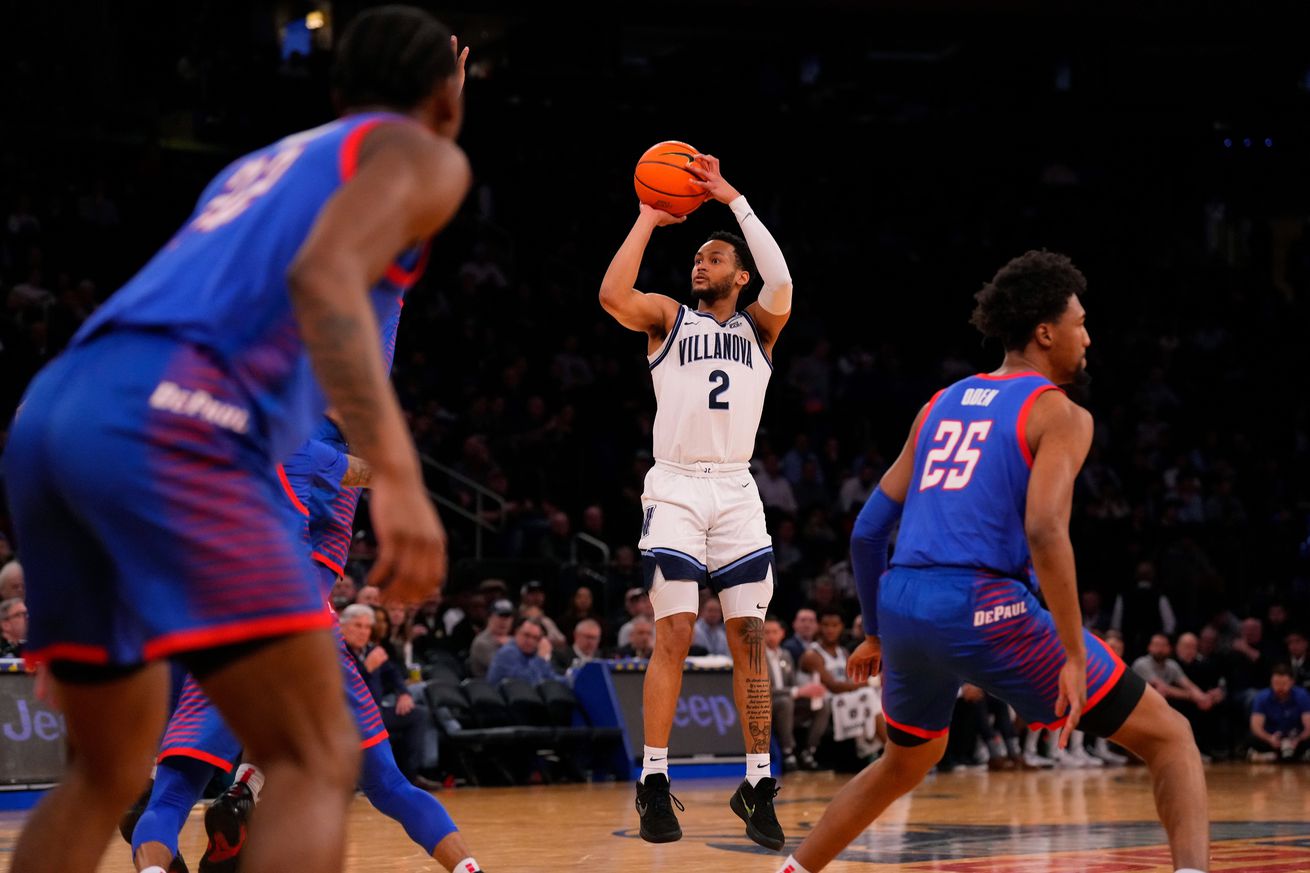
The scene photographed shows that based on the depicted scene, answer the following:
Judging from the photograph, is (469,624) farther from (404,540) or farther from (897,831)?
(404,540)

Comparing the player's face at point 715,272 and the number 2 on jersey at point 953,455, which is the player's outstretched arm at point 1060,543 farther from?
the player's face at point 715,272

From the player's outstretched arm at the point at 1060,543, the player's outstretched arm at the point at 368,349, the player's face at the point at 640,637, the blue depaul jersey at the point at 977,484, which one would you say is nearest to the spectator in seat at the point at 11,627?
the player's face at the point at 640,637

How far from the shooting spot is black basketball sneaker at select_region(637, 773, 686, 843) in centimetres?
705

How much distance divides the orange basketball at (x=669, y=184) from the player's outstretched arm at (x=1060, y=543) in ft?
10.0

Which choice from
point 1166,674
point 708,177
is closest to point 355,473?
point 708,177

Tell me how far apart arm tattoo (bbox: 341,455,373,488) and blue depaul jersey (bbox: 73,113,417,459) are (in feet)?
8.34

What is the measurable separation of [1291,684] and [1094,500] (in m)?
3.61

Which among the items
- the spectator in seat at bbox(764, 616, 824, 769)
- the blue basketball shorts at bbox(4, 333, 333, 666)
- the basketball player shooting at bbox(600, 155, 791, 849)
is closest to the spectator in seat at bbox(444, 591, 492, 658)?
the spectator in seat at bbox(764, 616, 824, 769)

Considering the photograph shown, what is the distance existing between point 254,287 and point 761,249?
4915mm

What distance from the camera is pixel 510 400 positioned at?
1862 centimetres

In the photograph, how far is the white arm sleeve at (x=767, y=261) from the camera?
768 cm

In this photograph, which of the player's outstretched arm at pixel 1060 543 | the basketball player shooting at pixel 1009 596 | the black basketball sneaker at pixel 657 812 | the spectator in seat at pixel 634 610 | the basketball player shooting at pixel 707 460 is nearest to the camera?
the player's outstretched arm at pixel 1060 543

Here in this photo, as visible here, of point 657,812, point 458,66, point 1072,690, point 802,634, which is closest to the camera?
point 458,66

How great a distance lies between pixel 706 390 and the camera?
7590mm
